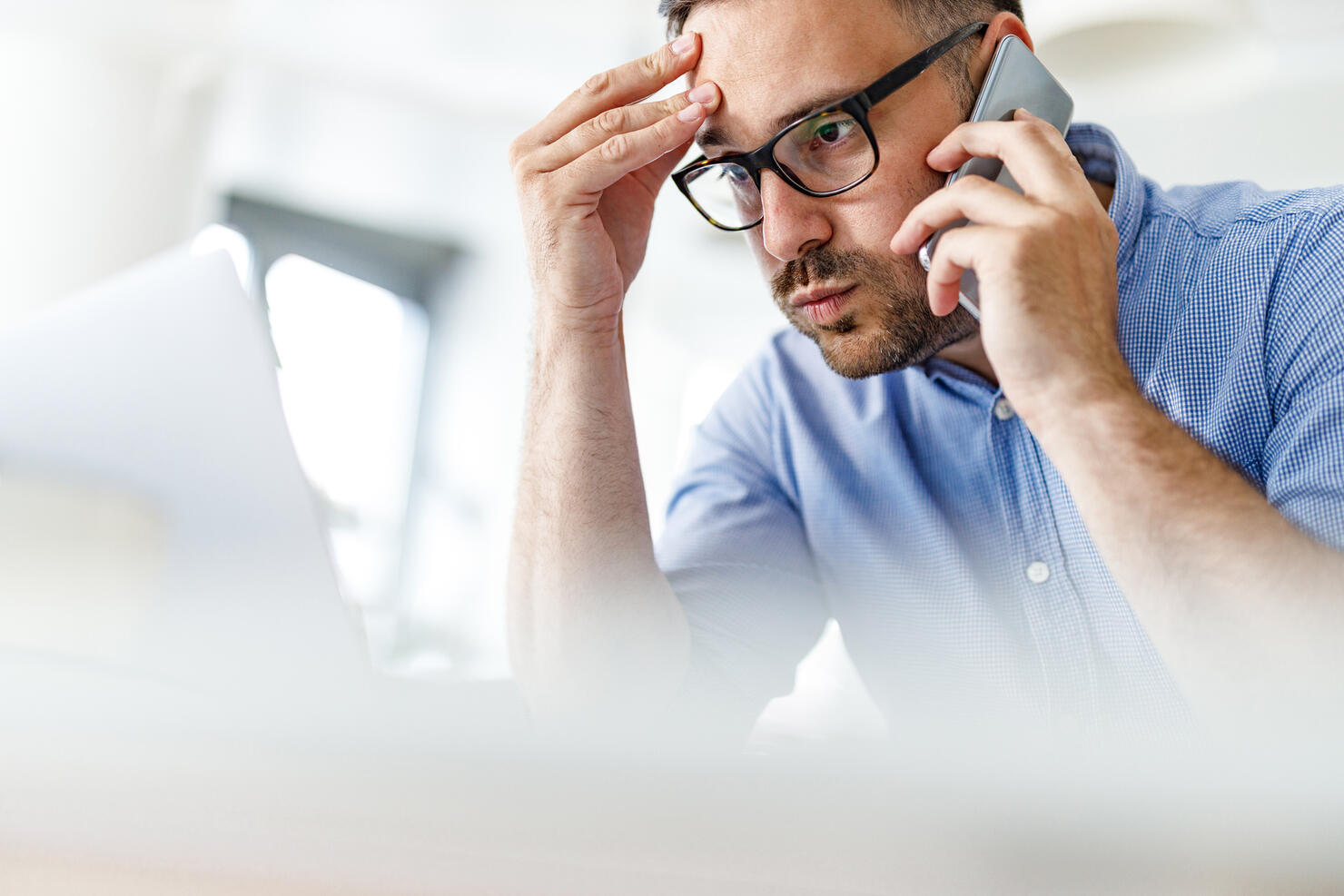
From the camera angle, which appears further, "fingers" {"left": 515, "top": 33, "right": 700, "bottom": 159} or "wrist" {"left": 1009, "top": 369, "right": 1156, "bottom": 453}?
"fingers" {"left": 515, "top": 33, "right": 700, "bottom": 159}

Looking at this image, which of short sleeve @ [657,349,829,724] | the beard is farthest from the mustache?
short sleeve @ [657,349,829,724]

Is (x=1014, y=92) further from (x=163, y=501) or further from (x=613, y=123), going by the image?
(x=163, y=501)

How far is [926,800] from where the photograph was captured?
1.04 ft

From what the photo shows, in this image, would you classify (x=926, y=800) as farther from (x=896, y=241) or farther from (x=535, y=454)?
(x=535, y=454)

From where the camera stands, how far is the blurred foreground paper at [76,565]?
609mm

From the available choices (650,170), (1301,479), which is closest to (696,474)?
(650,170)

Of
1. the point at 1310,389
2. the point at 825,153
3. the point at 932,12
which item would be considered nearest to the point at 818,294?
the point at 825,153

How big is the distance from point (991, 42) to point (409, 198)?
Result: 337cm

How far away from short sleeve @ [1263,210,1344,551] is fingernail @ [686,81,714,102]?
0.62m

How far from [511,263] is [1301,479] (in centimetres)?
382

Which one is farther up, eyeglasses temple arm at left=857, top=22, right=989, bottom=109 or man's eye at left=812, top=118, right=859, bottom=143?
eyeglasses temple arm at left=857, top=22, right=989, bottom=109

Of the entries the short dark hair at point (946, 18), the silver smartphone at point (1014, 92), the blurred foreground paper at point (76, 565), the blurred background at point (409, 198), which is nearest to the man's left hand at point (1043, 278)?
the silver smartphone at point (1014, 92)

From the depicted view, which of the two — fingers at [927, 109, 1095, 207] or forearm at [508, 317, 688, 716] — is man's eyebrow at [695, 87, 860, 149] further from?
forearm at [508, 317, 688, 716]

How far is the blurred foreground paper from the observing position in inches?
24.0
